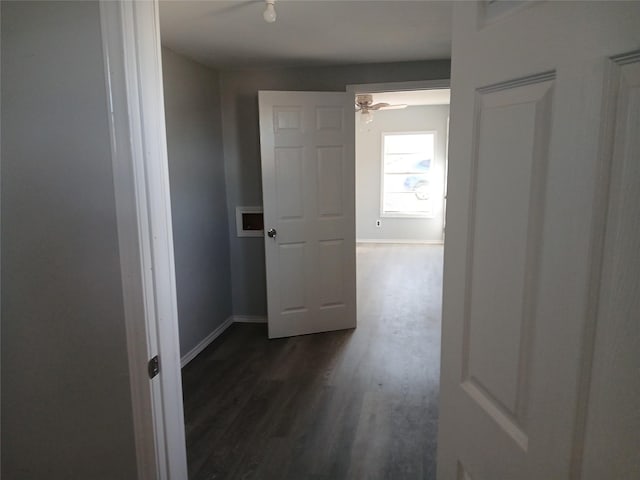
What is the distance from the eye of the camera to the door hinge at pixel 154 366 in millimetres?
1132

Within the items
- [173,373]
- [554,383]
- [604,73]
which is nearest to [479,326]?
[554,383]

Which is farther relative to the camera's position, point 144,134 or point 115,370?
point 115,370

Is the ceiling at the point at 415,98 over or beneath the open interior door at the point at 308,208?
over

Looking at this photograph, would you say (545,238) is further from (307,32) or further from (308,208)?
(308,208)

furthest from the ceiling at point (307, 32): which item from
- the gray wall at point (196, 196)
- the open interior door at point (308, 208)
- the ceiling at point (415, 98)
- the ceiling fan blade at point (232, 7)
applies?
the ceiling at point (415, 98)

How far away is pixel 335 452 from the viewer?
2.25m

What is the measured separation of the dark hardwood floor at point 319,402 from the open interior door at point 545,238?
4.83 ft

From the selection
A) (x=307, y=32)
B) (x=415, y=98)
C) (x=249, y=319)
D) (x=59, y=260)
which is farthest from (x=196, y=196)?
(x=415, y=98)

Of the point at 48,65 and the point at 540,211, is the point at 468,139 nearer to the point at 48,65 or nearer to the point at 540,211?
the point at 540,211

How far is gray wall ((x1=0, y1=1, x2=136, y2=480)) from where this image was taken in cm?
103

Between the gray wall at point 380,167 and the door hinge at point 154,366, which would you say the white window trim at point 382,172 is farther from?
the door hinge at point 154,366

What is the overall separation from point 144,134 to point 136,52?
193 millimetres

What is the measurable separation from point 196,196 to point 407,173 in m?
5.13

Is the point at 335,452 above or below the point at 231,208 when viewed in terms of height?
below
